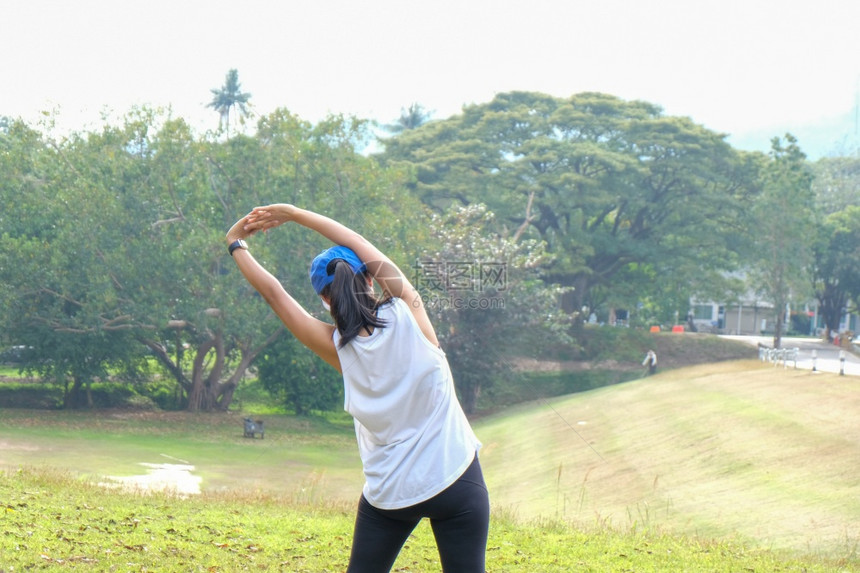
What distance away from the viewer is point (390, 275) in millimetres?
2918

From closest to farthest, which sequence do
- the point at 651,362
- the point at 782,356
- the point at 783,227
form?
the point at 782,356
the point at 651,362
the point at 783,227

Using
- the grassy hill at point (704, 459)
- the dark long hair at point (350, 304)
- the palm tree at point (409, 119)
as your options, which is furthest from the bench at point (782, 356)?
the palm tree at point (409, 119)

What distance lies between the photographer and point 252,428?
24.4 metres

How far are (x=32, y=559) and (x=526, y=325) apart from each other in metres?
24.4

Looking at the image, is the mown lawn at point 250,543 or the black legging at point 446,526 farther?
the mown lawn at point 250,543

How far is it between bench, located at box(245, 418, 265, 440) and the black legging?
22.1 metres

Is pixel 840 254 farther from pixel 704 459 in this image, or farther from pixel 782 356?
pixel 704 459

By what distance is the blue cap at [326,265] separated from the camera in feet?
9.31

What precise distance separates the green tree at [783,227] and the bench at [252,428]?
25078 millimetres

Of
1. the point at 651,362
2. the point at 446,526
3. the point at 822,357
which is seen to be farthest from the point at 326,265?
the point at 822,357

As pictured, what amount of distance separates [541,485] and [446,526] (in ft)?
46.2

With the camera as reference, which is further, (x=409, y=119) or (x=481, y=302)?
(x=409, y=119)

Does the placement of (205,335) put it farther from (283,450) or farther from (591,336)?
(591,336)

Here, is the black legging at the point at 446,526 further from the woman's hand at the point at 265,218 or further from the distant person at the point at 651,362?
the distant person at the point at 651,362
